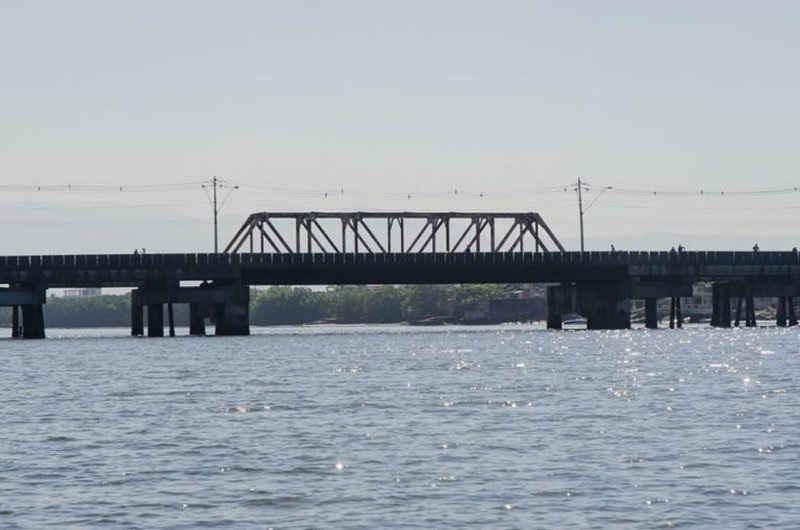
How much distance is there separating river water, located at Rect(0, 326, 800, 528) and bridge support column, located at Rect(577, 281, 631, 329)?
3854 inches

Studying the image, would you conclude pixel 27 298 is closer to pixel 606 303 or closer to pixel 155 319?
pixel 155 319

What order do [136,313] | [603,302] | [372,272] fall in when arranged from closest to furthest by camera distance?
[372,272] < [136,313] < [603,302]

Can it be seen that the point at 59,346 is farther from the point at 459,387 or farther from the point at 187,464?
the point at 187,464

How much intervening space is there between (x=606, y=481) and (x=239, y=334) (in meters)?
138

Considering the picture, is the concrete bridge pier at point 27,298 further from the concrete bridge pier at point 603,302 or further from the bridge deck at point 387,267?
the concrete bridge pier at point 603,302

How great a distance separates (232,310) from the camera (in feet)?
571

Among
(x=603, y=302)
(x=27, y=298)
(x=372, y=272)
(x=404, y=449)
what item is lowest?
(x=404, y=449)

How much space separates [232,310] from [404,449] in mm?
126796

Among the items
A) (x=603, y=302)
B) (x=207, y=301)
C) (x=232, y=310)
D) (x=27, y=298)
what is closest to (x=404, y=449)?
(x=27, y=298)

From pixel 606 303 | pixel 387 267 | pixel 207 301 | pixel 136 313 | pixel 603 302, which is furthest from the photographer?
pixel 603 302

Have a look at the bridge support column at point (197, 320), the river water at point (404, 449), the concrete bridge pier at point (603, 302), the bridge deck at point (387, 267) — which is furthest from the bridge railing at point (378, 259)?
the river water at point (404, 449)

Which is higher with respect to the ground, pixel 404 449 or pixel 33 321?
pixel 33 321

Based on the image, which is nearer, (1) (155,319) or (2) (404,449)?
(2) (404,449)

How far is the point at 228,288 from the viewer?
569 feet
